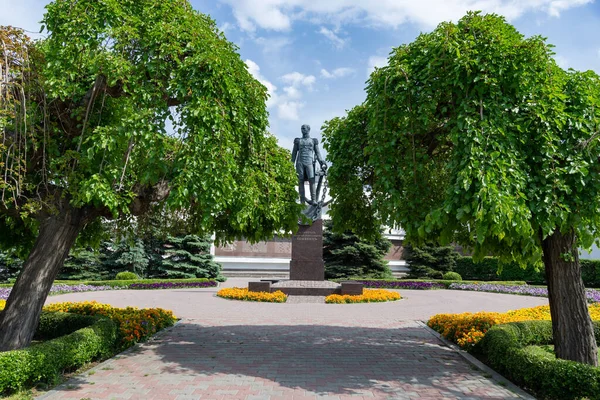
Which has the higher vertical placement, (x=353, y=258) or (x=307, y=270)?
(x=353, y=258)

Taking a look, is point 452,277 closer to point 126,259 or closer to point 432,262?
point 432,262

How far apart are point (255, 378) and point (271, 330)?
3510 millimetres

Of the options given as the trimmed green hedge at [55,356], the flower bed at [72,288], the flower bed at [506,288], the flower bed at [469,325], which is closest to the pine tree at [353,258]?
the flower bed at [506,288]

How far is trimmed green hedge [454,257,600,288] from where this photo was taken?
852 inches

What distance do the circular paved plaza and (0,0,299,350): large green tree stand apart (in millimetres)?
1662

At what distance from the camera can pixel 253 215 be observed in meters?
6.00

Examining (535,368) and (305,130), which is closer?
(535,368)

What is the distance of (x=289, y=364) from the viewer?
247 inches

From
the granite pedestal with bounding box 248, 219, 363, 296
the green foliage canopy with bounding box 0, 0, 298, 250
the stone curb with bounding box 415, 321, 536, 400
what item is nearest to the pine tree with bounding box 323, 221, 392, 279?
the granite pedestal with bounding box 248, 219, 363, 296

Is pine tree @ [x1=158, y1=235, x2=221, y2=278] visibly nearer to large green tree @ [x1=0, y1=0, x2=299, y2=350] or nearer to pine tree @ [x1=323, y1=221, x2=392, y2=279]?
pine tree @ [x1=323, y1=221, x2=392, y2=279]

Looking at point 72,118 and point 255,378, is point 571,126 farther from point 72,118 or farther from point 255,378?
point 72,118

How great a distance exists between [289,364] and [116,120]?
4186 millimetres

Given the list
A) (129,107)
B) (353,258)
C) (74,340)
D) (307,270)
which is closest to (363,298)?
(307,270)

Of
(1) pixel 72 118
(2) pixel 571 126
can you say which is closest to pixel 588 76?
(2) pixel 571 126
